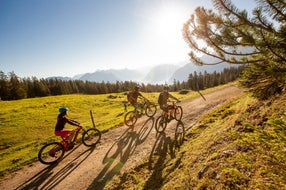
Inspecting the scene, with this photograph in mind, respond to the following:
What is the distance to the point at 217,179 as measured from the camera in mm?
4508

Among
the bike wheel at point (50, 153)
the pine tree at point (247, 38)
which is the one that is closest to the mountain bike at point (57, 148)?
the bike wheel at point (50, 153)

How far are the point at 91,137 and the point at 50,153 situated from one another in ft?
10.1

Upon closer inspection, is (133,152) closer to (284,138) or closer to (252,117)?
(252,117)

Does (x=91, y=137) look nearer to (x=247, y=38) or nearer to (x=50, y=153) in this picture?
(x=50, y=153)

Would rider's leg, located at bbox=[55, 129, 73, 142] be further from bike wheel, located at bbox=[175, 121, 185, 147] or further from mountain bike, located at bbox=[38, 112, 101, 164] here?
bike wheel, located at bbox=[175, 121, 185, 147]

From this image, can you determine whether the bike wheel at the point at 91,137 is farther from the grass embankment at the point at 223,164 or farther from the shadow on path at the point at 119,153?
the grass embankment at the point at 223,164

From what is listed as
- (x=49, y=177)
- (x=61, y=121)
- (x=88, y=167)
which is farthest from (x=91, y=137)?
(x=49, y=177)

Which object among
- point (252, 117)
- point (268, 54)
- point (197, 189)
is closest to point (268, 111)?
point (252, 117)

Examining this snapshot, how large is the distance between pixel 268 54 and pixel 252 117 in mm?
5478

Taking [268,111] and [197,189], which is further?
[268,111]

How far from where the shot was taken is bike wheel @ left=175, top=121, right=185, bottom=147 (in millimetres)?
9345

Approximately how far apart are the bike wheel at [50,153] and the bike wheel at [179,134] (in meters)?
7.08

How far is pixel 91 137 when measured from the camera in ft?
39.0

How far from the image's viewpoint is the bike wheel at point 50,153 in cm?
919
